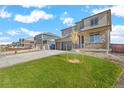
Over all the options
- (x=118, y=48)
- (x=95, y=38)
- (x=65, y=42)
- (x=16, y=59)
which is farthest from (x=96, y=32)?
(x=16, y=59)

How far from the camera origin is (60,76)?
7094mm

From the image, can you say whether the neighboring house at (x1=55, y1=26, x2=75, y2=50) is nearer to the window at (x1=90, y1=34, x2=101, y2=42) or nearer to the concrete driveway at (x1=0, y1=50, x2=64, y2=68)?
A: the window at (x1=90, y1=34, x2=101, y2=42)

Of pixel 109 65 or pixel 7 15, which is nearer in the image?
A: pixel 109 65

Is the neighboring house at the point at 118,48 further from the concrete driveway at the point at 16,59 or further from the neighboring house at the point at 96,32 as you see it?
the concrete driveway at the point at 16,59

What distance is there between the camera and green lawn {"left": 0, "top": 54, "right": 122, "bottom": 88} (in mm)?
6375

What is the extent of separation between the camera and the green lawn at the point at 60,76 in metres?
6.38

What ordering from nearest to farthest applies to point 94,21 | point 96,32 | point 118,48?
point 118,48 → point 96,32 → point 94,21

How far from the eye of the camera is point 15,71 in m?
7.39

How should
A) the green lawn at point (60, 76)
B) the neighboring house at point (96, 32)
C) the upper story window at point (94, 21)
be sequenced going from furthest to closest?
the upper story window at point (94, 21) < the neighboring house at point (96, 32) < the green lawn at point (60, 76)

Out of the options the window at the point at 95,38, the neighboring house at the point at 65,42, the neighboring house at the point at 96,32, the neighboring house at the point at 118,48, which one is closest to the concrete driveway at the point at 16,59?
the neighboring house at the point at 96,32

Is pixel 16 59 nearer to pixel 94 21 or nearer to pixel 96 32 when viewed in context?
pixel 96 32
